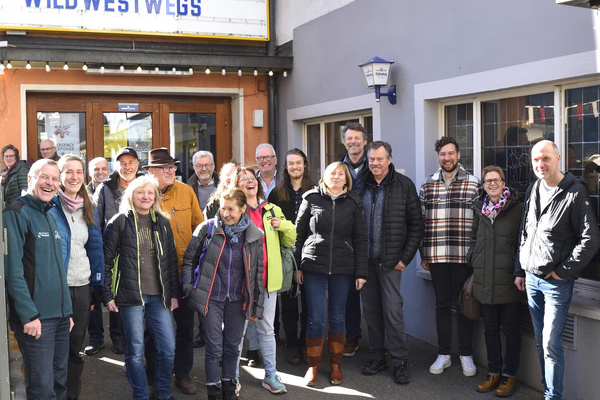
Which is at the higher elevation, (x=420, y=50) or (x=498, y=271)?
(x=420, y=50)

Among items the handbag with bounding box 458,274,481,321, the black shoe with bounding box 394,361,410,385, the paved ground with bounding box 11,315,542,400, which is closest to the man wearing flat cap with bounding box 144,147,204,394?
the paved ground with bounding box 11,315,542,400

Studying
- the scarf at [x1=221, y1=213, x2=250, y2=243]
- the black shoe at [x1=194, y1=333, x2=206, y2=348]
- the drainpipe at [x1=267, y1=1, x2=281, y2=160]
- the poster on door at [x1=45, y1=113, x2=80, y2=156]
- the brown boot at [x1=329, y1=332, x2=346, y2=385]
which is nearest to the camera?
the scarf at [x1=221, y1=213, x2=250, y2=243]

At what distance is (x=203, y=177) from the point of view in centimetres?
685

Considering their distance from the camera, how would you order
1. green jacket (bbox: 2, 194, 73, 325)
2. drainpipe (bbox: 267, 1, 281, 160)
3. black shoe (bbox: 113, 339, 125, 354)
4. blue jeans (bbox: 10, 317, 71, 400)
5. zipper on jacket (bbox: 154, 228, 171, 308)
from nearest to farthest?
green jacket (bbox: 2, 194, 73, 325) < blue jeans (bbox: 10, 317, 71, 400) < zipper on jacket (bbox: 154, 228, 171, 308) < black shoe (bbox: 113, 339, 125, 354) < drainpipe (bbox: 267, 1, 281, 160)

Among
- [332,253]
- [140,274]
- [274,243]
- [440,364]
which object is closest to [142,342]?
[140,274]

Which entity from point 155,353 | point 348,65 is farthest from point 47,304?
point 348,65

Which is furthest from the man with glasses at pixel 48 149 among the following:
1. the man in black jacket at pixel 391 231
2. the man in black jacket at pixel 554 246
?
the man in black jacket at pixel 554 246

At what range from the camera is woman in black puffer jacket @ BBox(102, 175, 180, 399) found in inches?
186

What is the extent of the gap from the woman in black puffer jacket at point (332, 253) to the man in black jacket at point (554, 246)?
53.4 inches

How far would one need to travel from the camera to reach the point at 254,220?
527 centimetres

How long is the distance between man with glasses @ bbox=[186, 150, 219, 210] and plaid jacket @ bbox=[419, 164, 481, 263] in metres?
2.26

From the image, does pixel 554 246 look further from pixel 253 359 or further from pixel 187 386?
pixel 187 386

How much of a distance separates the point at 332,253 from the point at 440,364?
1453 millimetres

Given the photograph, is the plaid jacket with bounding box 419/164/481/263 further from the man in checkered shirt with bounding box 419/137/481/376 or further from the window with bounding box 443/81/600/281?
the window with bounding box 443/81/600/281
